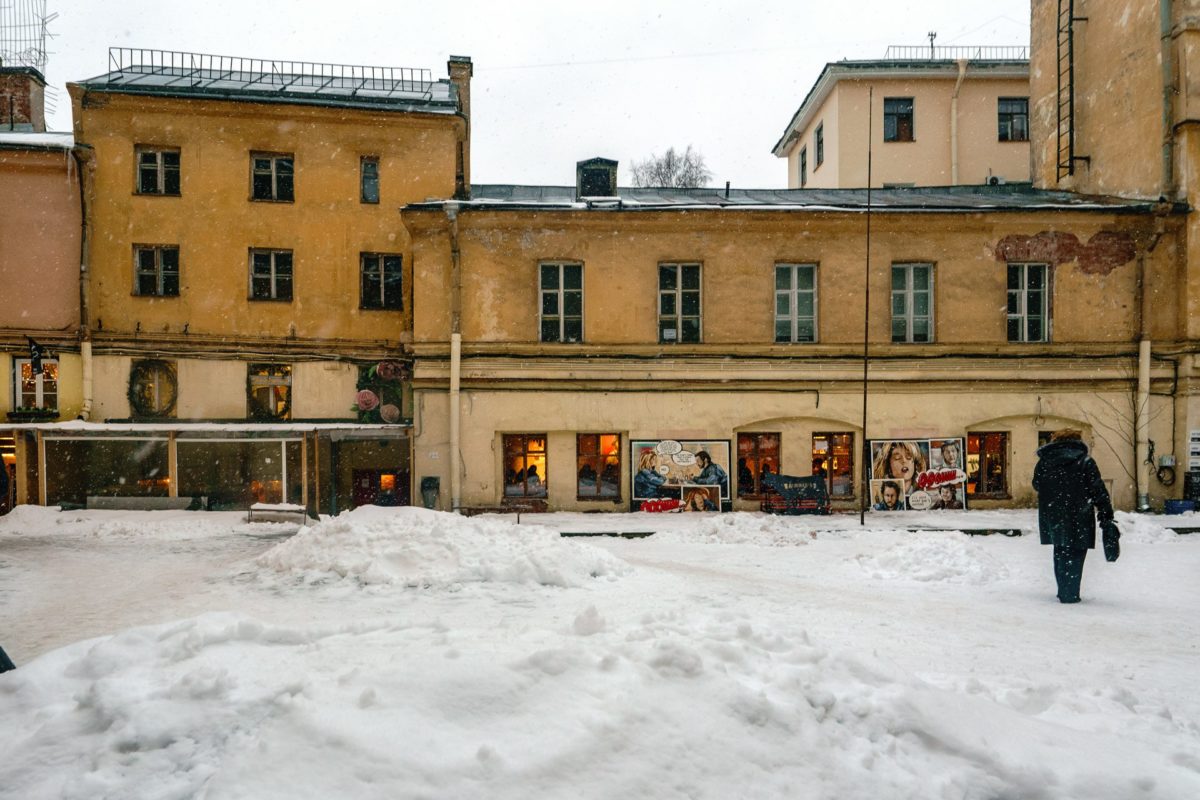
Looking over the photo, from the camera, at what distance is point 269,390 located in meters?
20.4

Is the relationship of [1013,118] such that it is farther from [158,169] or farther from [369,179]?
[158,169]

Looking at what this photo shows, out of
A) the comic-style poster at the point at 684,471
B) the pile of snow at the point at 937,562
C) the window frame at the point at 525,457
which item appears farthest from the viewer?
the window frame at the point at 525,457

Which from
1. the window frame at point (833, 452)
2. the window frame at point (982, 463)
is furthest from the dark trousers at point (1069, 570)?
the window frame at point (982, 463)

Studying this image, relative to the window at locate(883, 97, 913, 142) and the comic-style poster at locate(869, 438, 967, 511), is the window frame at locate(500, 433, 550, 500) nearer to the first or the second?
the comic-style poster at locate(869, 438, 967, 511)

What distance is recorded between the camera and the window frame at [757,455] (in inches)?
726

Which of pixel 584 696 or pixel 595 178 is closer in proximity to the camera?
pixel 584 696

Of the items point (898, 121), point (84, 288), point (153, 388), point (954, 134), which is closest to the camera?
point (84, 288)

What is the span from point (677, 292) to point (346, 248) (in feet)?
31.5

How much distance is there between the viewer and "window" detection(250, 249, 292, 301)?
20344 millimetres

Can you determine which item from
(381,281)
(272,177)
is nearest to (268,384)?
(381,281)

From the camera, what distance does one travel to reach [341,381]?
20422 mm

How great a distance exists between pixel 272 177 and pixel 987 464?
69.1 feet

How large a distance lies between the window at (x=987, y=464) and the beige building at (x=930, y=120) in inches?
641

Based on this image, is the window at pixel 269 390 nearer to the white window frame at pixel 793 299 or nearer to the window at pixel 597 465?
the window at pixel 597 465
